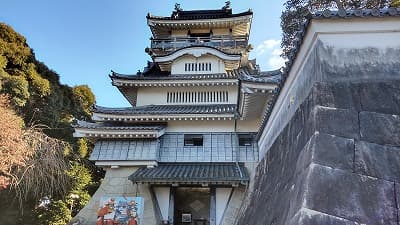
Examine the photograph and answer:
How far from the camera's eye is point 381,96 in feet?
12.7

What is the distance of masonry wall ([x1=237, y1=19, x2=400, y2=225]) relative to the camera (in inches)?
117

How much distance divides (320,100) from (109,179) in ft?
28.5

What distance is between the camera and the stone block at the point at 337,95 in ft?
Answer: 12.5

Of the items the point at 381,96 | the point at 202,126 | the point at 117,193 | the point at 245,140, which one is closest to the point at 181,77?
the point at 202,126

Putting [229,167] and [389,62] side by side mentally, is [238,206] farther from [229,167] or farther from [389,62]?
[389,62]

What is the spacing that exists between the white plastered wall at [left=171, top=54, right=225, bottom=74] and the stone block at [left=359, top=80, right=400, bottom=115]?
996cm

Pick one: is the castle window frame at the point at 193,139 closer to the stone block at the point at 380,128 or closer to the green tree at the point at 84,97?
the stone block at the point at 380,128

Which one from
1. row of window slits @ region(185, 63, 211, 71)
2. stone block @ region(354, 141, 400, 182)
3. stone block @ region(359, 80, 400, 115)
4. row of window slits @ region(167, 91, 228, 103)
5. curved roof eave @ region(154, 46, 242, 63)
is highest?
curved roof eave @ region(154, 46, 242, 63)

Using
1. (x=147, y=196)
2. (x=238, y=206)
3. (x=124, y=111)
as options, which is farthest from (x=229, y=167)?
(x=124, y=111)

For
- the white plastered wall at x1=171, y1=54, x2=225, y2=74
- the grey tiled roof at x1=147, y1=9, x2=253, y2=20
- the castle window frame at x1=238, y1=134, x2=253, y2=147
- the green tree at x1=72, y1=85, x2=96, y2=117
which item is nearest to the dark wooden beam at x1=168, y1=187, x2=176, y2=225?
the castle window frame at x1=238, y1=134, x2=253, y2=147

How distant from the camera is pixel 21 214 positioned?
1373cm

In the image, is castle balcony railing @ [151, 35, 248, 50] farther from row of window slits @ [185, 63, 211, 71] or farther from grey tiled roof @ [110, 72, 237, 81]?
grey tiled roof @ [110, 72, 237, 81]

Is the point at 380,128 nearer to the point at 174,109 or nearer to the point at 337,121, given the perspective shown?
the point at 337,121

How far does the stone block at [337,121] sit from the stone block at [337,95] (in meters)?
0.09
